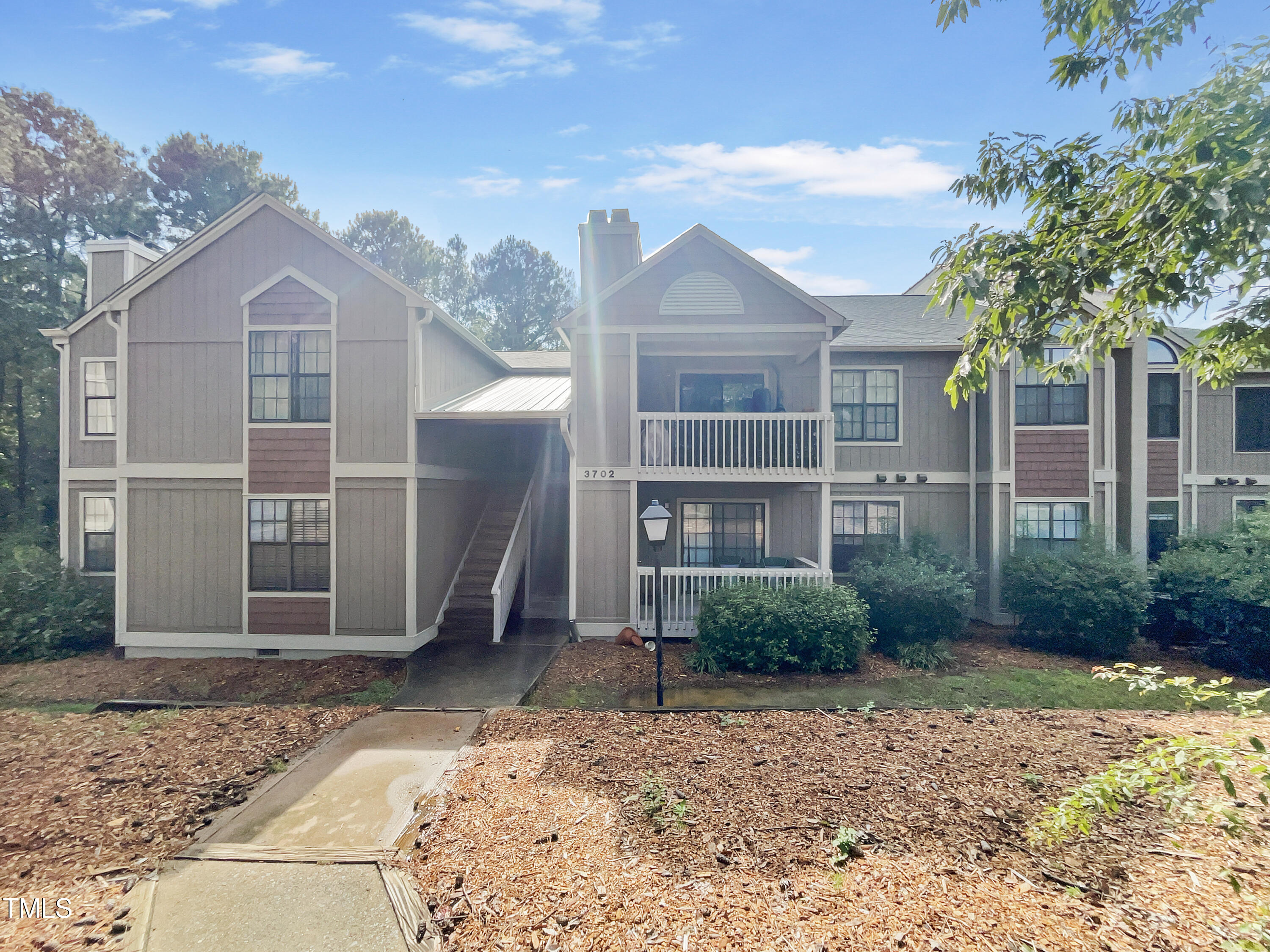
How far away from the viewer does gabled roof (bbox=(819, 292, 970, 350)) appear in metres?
11.9

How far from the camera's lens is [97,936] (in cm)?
353

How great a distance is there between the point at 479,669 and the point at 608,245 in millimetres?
8168

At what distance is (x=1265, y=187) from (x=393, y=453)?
9.83 m

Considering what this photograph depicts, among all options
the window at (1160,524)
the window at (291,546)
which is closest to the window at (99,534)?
the window at (291,546)

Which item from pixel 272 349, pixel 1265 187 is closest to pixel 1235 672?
pixel 1265 187

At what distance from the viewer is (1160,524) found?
41.3 ft

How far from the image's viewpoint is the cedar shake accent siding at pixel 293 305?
9672 mm

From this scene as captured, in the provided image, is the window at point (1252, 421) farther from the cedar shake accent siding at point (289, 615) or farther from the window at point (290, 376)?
the cedar shake accent siding at point (289, 615)

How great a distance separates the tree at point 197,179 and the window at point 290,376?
23.0 meters

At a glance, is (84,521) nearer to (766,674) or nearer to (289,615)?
(289,615)

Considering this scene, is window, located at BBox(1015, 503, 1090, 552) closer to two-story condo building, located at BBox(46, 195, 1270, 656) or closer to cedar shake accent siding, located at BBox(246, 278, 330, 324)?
two-story condo building, located at BBox(46, 195, 1270, 656)

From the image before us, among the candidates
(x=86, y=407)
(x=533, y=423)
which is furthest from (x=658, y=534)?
(x=86, y=407)

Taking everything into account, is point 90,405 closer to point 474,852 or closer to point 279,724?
point 279,724

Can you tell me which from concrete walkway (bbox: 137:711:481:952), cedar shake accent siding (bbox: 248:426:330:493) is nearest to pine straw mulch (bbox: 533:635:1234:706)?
concrete walkway (bbox: 137:711:481:952)
